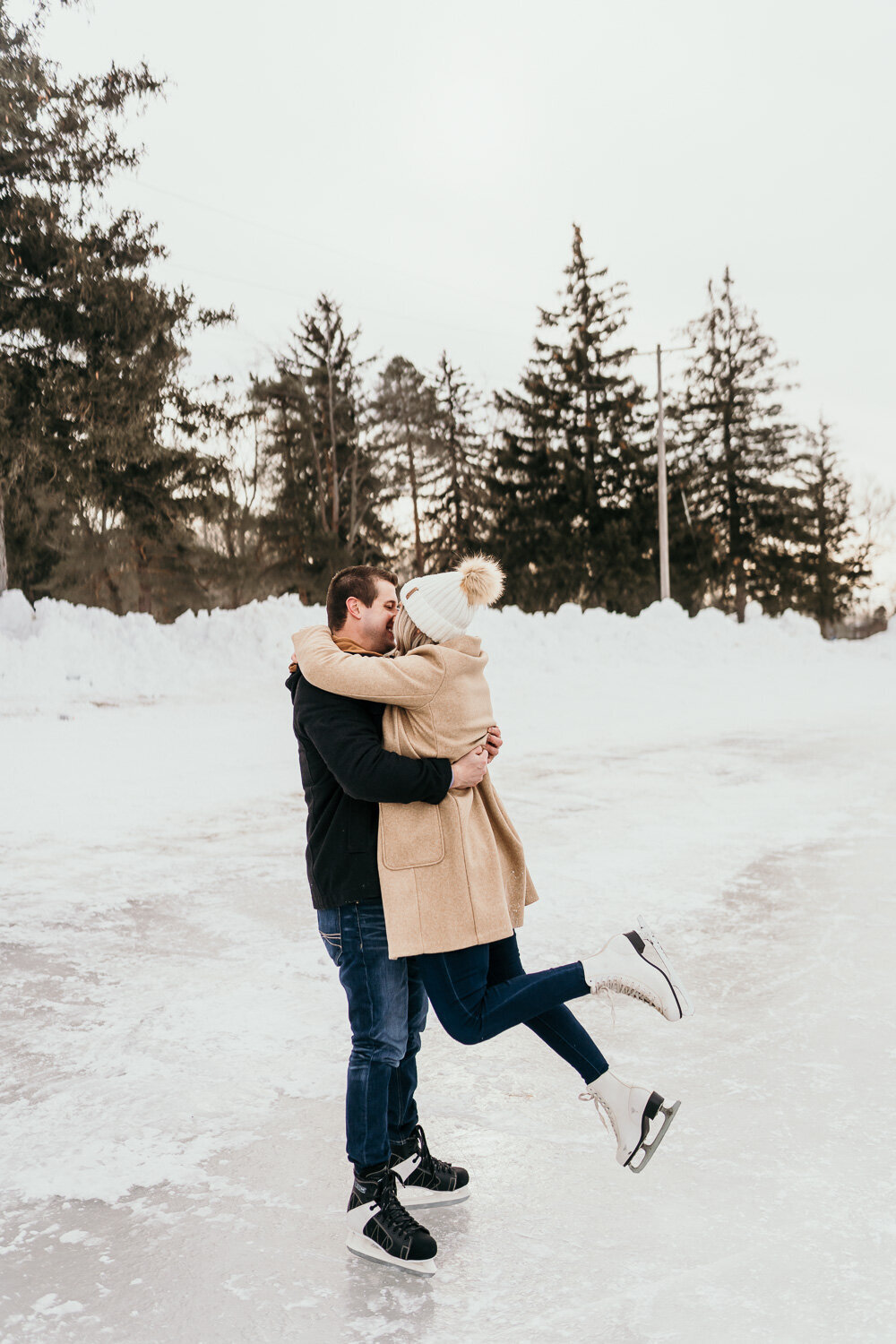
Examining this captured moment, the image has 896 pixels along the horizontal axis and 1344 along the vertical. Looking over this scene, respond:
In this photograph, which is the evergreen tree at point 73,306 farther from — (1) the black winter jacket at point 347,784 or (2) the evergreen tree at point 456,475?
(2) the evergreen tree at point 456,475

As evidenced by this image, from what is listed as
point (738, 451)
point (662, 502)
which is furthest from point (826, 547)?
point (662, 502)

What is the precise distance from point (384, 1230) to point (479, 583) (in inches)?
61.5

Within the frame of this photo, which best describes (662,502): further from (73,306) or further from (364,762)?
(364,762)

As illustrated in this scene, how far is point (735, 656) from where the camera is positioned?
24047mm

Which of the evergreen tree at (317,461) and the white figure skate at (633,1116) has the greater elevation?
the evergreen tree at (317,461)

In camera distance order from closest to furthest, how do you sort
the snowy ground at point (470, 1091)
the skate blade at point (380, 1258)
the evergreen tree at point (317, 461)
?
the snowy ground at point (470, 1091), the skate blade at point (380, 1258), the evergreen tree at point (317, 461)

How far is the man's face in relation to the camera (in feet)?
9.75

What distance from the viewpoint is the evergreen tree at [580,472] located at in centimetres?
4297

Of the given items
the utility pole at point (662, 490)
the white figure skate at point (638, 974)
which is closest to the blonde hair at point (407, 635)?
the white figure skate at point (638, 974)

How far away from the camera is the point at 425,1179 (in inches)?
117

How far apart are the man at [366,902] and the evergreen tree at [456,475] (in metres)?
42.0

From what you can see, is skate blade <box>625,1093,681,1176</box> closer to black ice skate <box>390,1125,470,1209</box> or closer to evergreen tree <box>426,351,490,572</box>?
black ice skate <box>390,1125,470,1209</box>

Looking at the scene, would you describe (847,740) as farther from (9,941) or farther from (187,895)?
(9,941)

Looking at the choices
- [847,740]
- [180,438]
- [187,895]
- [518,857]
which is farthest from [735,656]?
[518,857]
